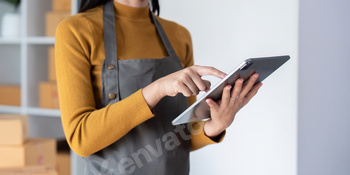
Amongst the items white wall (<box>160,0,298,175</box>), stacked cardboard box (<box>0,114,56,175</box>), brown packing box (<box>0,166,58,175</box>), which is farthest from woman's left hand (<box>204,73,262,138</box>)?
stacked cardboard box (<box>0,114,56,175</box>)

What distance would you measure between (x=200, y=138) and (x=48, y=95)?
1.90 metres

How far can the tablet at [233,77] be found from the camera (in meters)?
0.85

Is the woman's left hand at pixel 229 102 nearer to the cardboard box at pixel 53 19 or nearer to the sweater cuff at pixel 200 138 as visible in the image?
the sweater cuff at pixel 200 138

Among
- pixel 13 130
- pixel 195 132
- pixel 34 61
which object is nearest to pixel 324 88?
pixel 195 132

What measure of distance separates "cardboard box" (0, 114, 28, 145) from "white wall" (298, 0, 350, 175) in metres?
1.34

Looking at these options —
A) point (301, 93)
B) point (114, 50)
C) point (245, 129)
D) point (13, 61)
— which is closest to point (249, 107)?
point (245, 129)

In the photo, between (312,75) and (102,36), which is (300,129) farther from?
(102,36)

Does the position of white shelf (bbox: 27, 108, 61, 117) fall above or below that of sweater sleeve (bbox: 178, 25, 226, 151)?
below

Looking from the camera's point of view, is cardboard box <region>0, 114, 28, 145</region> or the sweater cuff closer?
the sweater cuff

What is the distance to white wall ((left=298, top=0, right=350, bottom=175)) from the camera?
2.04m

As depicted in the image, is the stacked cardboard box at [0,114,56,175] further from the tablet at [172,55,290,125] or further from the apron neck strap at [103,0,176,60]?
the tablet at [172,55,290,125]

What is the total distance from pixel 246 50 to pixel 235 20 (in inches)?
6.6

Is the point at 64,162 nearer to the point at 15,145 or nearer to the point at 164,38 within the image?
the point at 15,145

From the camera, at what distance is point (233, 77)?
884 millimetres
